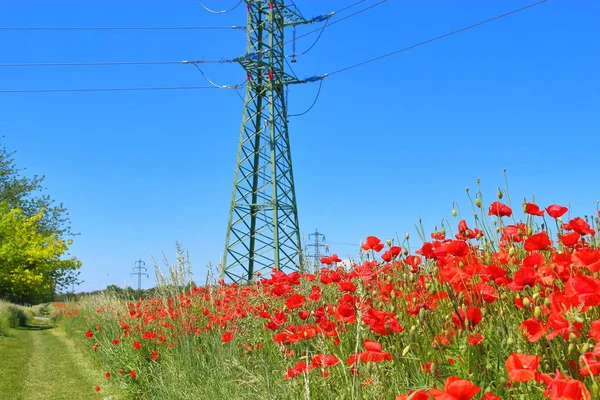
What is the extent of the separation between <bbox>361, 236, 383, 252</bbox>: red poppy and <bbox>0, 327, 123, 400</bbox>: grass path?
12.0 feet

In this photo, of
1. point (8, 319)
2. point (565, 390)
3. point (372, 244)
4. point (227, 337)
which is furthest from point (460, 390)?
point (8, 319)

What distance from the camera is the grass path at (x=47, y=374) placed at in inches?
269

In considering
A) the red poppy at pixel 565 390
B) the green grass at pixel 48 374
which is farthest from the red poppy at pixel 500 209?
the green grass at pixel 48 374

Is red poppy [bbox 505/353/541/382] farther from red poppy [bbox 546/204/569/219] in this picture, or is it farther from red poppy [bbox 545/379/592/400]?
red poppy [bbox 546/204/569/219]

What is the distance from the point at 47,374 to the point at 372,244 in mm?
7152

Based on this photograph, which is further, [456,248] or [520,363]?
[456,248]

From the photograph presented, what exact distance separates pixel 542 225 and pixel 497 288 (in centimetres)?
103

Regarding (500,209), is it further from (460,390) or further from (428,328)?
(460,390)

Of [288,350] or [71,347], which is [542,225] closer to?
[288,350]

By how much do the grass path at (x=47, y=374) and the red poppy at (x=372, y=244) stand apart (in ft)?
12.0

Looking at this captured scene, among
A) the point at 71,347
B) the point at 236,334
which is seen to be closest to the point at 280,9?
the point at 71,347

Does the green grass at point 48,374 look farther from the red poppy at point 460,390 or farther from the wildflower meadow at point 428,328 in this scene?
the red poppy at point 460,390

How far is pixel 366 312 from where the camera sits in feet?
7.92

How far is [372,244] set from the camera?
319cm
